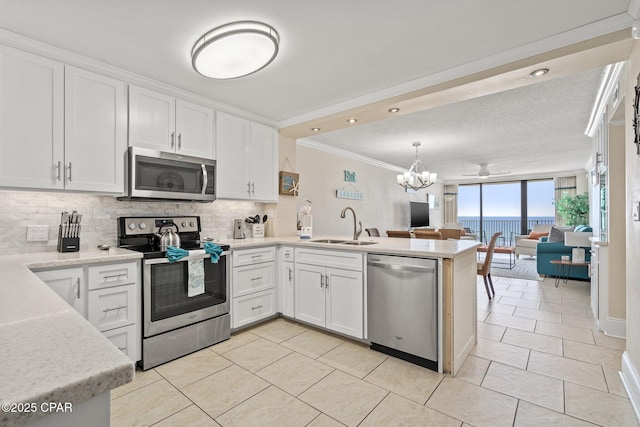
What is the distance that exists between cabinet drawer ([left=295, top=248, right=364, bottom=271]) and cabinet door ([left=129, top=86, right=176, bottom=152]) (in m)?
1.59

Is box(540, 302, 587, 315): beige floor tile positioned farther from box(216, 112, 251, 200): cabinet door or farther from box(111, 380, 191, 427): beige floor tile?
box(111, 380, 191, 427): beige floor tile

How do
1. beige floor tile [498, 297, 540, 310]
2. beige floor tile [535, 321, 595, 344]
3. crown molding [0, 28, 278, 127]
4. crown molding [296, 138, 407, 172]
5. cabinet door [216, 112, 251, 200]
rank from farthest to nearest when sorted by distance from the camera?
crown molding [296, 138, 407, 172] → beige floor tile [498, 297, 540, 310] → cabinet door [216, 112, 251, 200] → beige floor tile [535, 321, 595, 344] → crown molding [0, 28, 278, 127]

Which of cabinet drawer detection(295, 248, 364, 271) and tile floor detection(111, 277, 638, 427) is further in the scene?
cabinet drawer detection(295, 248, 364, 271)

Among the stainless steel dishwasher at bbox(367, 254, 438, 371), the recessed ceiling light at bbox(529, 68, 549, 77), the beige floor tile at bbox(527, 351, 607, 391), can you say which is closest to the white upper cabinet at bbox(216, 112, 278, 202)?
the stainless steel dishwasher at bbox(367, 254, 438, 371)

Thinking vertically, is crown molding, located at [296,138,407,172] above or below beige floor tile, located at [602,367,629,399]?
above

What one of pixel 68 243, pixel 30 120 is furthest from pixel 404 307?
pixel 30 120

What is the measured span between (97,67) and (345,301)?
277cm

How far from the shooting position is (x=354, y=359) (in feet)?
8.29

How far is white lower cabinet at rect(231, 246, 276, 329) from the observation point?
3021mm

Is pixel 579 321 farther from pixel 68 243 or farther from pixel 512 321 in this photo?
pixel 68 243

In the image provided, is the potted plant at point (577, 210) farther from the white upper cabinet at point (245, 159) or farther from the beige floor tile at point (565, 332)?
the white upper cabinet at point (245, 159)

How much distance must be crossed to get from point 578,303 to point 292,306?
3.75m

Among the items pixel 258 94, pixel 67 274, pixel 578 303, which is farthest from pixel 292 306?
pixel 578 303

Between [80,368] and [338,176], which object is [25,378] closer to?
[80,368]
